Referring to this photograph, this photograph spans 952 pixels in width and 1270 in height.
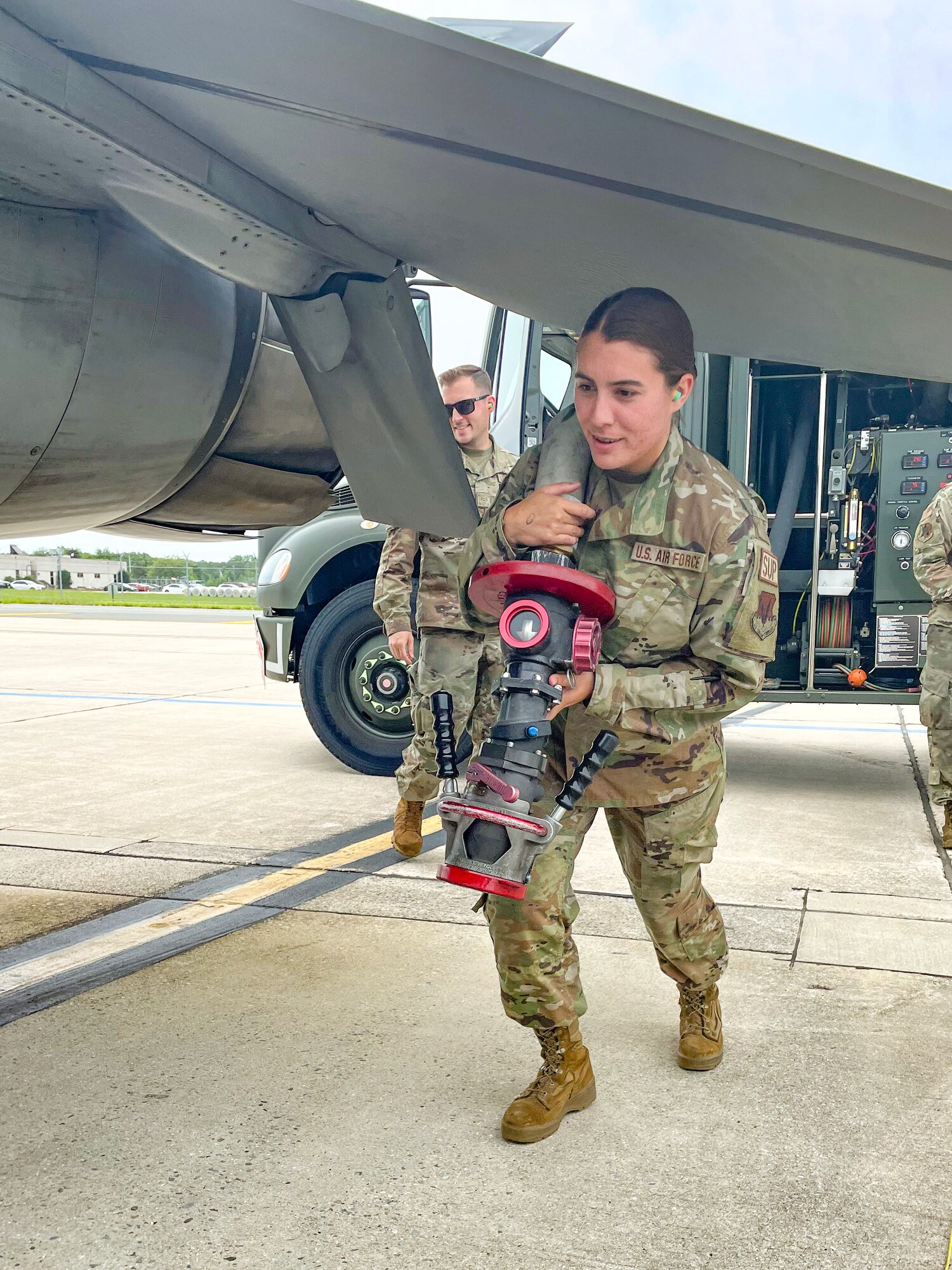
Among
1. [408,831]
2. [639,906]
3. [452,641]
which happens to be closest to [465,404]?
[452,641]

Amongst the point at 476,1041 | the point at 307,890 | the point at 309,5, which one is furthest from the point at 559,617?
the point at 307,890

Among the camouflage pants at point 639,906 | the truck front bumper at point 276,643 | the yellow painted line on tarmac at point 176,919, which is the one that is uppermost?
the truck front bumper at point 276,643

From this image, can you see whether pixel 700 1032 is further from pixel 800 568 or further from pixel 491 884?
pixel 800 568

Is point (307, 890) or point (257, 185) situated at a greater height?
point (257, 185)

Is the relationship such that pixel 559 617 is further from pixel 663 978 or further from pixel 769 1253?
pixel 663 978

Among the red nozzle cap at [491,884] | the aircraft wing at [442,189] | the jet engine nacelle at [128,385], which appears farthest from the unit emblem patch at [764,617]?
the jet engine nacelle at [128,385]

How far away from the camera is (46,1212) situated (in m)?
1.87

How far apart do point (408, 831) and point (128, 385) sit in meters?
2.42

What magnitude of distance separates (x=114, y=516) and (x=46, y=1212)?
1335 mm

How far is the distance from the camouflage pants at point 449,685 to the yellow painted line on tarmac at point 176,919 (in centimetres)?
34

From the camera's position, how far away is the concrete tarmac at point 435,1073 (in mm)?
1828

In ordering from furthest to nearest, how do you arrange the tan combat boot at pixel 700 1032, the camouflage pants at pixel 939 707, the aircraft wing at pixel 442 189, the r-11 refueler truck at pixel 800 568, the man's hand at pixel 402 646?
the r-11 refueler truck at pixel 800 568
the camouflage pants at pixel 939 707
the man's hand at pixel 402 646
the tan combat boot at pixel 700 1032
the aircraft wing at pixel 442 189

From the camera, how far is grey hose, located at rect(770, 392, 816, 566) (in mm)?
5797

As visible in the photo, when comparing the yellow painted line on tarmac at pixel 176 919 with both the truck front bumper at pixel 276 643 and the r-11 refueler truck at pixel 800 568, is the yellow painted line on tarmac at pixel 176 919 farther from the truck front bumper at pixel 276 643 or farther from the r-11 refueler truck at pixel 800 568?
the truck front bumper at pixel 276 643
